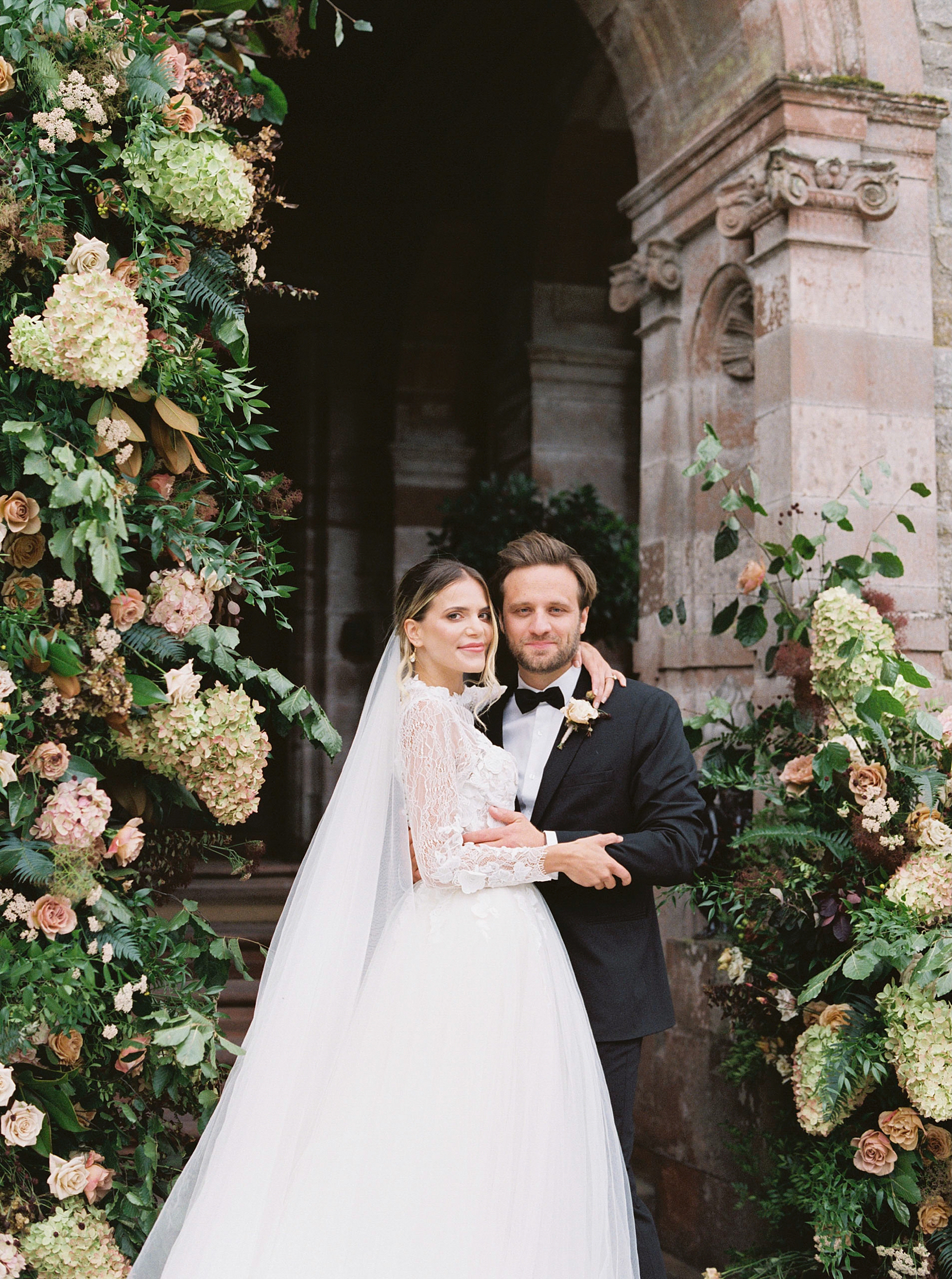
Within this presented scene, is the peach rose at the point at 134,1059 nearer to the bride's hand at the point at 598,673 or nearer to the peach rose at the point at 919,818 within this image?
the bride's hand at the point at 598,673

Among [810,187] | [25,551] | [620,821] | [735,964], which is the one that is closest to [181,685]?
[25,551]

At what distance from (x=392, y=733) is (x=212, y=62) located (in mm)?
1601

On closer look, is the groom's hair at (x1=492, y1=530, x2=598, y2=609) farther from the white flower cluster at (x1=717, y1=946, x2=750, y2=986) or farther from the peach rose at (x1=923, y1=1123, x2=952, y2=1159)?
the peach rose at (x1=923, y1=1123, x2=952, y2=1159)

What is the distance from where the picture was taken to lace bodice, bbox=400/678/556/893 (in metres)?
2.57

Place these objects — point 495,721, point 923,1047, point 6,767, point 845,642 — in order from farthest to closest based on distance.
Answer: point 845,642 < point 495,721 < point 923,1047 < point 6,767

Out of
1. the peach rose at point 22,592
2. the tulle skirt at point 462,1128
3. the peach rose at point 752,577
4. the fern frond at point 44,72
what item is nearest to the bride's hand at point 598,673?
the tulle skirt at point 462,1128

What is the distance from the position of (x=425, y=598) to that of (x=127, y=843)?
2.77 ft

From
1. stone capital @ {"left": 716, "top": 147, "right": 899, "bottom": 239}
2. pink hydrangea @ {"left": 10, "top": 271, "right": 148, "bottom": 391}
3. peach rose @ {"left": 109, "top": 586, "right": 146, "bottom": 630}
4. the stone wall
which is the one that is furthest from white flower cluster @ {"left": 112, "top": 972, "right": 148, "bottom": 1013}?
stone capital @ {"left": 716, "top": 147, "right": 899, "bottom": 239}

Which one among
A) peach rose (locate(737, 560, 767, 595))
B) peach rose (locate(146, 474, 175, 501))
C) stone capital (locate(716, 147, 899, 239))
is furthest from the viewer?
stone capital (locate(716, 147, 899, 239))

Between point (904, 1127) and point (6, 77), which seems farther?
point (904, 1127)

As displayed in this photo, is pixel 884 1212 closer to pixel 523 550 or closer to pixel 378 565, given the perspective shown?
pixel 523 550

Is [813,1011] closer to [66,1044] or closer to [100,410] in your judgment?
[66,1044]

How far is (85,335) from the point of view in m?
2.24

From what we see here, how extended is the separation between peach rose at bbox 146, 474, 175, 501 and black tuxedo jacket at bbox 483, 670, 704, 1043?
3.45 feet
